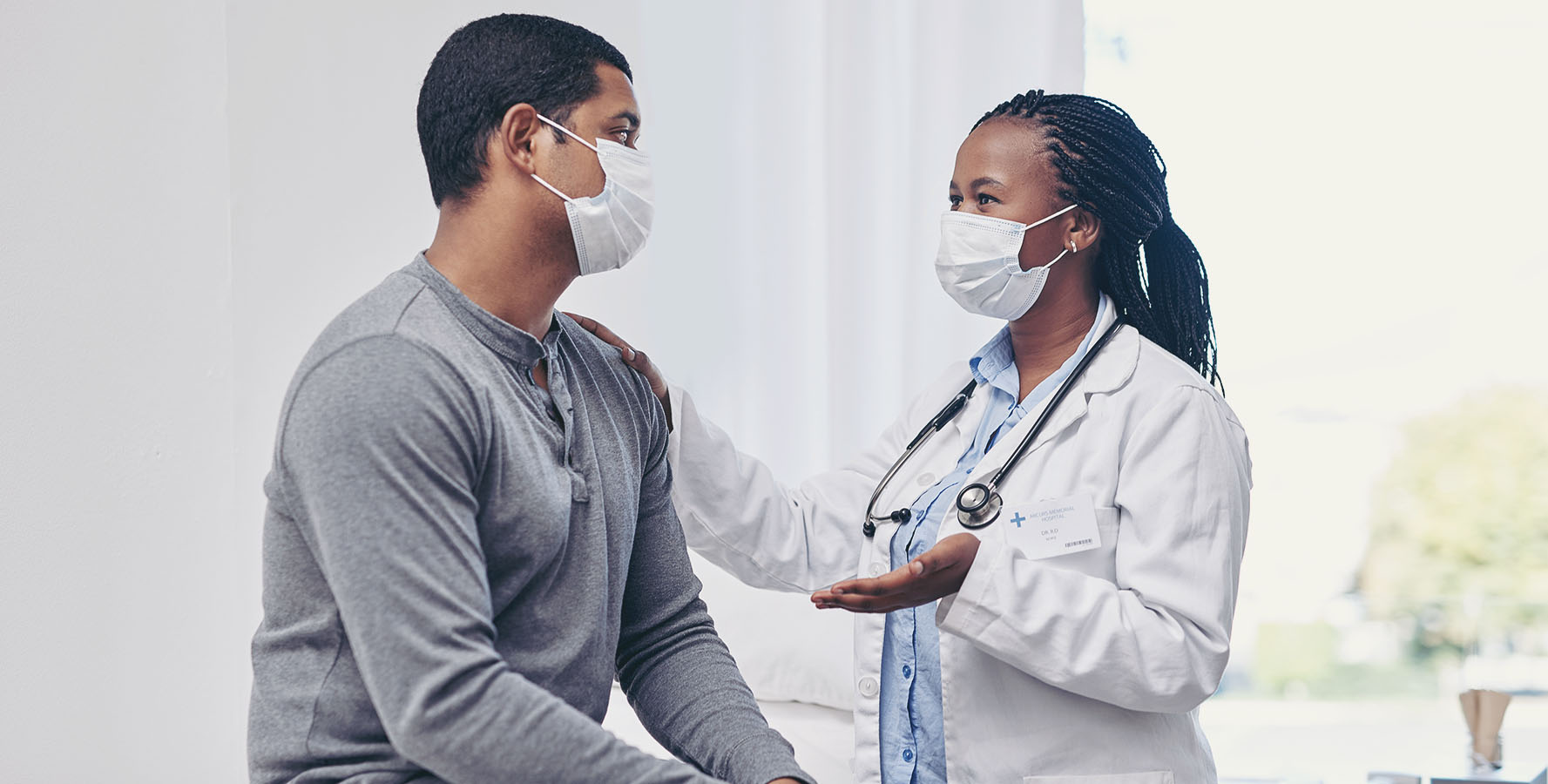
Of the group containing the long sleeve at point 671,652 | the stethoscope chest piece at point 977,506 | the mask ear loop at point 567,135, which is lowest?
the long sleeve at point 671,652

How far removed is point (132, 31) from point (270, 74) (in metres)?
0.31

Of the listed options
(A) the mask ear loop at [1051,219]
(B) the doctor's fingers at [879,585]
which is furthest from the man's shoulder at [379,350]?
(A) the mask ear loop at [1051,219]

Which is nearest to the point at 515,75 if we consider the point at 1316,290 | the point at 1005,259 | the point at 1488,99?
the point at 1005,259

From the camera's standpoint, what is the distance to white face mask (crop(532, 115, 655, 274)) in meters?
1.24

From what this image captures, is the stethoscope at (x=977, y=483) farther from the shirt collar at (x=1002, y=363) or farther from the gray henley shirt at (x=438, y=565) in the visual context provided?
the gray henley shirt at (x=438, y=565)

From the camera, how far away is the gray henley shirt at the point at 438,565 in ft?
3.23

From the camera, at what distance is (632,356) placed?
1534mm

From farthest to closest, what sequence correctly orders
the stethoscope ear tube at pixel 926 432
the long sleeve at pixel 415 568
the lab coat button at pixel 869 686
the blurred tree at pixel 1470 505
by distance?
the blurred tree at pixel 1470 505, the stethoscope ear tube at pixel 926 432, the lab coat button at pixel 869 686, the long sleeve at pixel 415 568

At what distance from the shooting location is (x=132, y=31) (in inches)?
98.6

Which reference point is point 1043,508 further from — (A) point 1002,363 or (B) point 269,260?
(B) point 269,260

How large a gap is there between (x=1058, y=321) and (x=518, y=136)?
0.91 m

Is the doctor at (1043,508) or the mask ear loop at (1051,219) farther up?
the mask ear loop at (1051,219)

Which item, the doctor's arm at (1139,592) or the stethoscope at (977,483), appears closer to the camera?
the doctor's arm at (1139,592)

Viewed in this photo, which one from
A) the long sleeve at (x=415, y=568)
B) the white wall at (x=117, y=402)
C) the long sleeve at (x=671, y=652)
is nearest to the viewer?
the long sleeve at (x=415, y=568)
